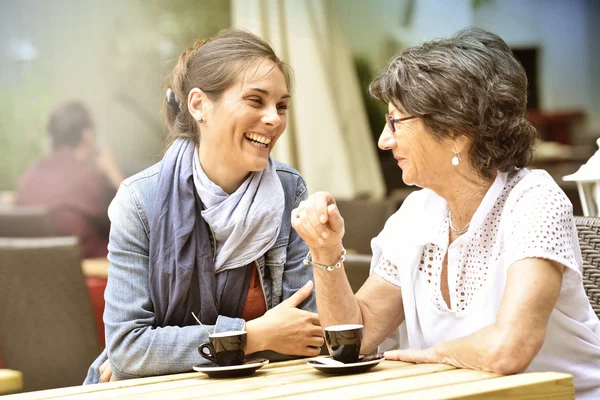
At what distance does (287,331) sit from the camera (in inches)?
76.1

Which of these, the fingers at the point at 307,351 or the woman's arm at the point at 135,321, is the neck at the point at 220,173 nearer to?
the woman's arm at the point at 135,321

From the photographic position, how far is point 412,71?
1.91 meters

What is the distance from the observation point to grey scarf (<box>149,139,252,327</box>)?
1.99m

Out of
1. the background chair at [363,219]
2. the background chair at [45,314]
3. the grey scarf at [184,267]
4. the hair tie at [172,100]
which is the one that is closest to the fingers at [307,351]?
the grey scarf at [184,267]

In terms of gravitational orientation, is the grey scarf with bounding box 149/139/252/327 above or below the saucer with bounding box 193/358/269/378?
above

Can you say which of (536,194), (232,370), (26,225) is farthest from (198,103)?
(26,225)

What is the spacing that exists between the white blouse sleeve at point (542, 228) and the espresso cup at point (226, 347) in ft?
1.89

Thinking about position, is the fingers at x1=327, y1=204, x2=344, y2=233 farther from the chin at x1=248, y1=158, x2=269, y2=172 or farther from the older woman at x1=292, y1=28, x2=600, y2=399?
the chin at x1=248, y1=158, x2=269, y2=172

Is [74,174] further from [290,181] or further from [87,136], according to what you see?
[290,181]

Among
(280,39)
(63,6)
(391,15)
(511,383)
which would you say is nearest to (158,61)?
(63,6)

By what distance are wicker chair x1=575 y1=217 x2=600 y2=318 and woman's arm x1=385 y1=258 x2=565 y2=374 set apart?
1.24ft

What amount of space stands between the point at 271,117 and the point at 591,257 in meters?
0.85

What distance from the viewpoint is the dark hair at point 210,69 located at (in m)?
2.11

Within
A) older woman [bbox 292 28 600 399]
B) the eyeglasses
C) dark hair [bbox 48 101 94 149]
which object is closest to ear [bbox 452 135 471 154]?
older woman [bbox 292 28 600 399]
